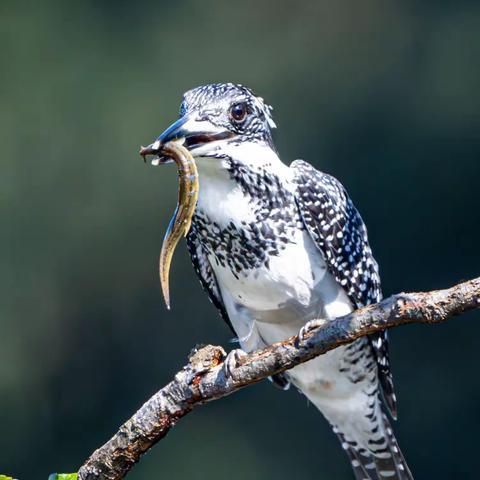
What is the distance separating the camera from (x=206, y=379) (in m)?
2.74

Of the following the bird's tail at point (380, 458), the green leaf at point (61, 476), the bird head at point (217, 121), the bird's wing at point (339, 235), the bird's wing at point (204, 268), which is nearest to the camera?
the green leaf at point (61, 476)

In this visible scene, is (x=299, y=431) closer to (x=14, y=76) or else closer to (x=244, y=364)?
(x=14, y=76)

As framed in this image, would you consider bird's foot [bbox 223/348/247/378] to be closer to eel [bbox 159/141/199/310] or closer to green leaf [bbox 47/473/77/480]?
eel [bbox 159/141/199/310]

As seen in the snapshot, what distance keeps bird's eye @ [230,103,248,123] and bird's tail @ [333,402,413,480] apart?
1.08 m

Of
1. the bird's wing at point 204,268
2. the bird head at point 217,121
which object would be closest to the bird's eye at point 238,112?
the bird head at point 217,121

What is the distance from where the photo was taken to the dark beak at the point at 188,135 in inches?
111

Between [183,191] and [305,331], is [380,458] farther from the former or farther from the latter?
[183,191]

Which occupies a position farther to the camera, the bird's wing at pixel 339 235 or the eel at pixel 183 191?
the bird's wing at pixel 339 235

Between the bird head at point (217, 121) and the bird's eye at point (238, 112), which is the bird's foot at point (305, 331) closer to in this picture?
the bird head at point (217, 121)

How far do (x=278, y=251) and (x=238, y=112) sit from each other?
38 centimetres

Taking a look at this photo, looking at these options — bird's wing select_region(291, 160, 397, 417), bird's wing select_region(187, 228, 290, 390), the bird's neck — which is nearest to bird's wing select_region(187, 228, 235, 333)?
bird's wing select_region(187, 228, 290, 390)

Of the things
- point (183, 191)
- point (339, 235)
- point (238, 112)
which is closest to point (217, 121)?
point (238, 112)

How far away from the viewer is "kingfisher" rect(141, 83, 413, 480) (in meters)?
3.12

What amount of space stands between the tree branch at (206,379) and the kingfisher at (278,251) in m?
0.13
